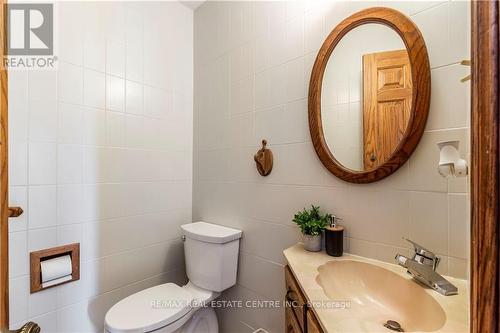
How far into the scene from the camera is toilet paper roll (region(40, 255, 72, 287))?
1.13 m

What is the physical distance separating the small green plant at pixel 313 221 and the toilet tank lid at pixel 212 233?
500mm

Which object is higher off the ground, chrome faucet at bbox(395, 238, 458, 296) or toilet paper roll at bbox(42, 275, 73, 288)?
chrome faucet at bbox(395, 238, 458, 296)

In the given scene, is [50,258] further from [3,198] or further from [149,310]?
[3,198]

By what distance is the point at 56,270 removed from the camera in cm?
116

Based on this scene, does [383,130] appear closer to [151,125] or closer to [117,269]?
[151,125]

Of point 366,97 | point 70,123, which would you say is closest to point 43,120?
point 70,123

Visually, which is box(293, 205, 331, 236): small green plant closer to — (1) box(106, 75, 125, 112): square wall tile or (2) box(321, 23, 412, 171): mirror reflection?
(2) box(321, 23, 412, 171): mirror reflection

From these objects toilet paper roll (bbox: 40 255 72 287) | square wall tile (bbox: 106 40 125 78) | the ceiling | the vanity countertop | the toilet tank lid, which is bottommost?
toilet paper roll (bbox: 40 255 72 287)

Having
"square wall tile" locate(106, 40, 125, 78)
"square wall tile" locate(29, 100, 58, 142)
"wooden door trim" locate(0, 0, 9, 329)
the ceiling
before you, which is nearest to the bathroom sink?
"wooden door trim" locate(0, 0, 9, 329)

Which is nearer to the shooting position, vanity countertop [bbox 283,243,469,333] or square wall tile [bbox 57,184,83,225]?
vanity countertop [bbox 283,243,469,333]

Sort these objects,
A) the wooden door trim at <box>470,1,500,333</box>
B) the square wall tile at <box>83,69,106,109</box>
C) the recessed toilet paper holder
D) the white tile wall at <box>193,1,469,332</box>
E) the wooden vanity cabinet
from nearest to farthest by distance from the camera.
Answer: the wooden door trim at <box>470,1,500,333</box> < the wooden vanity cabinet < the white tile wall at <box>193,1,469,332</box> < the recessed toilet paper holder < the square wall tile at <box>83,69,106,109</box>

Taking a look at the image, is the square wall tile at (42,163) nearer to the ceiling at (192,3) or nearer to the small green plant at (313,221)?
the small green plant at (313,221)

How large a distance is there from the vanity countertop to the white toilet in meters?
0.55

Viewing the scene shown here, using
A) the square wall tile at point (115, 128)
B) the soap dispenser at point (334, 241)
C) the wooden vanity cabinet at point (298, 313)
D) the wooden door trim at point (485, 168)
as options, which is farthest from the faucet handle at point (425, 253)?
the square wall tile at point (115, 128)
